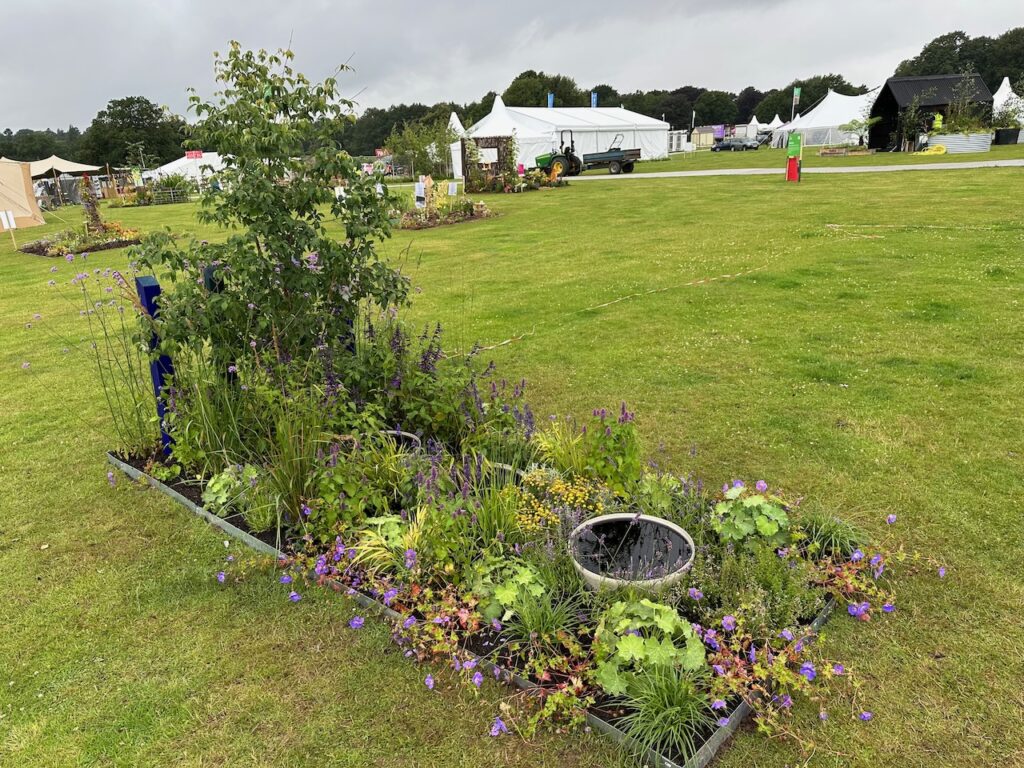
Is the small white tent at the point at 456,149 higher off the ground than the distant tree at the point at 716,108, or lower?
lower

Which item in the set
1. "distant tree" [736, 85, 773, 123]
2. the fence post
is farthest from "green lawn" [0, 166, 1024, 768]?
"distant tree" [736, 85, 773, 123]

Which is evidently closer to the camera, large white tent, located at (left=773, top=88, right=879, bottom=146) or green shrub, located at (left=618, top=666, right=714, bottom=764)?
green shrub, located at (left=618, top=666, right=714, bottom=764)

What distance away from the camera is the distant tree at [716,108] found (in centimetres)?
11819

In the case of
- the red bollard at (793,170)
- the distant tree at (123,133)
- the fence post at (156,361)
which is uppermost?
the distant tree at (123,133)

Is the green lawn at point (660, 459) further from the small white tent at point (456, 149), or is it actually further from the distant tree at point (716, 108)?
the distant tree at point (716, 108)

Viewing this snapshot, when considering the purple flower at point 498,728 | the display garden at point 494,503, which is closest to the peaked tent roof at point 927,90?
the display garden at point 494,503

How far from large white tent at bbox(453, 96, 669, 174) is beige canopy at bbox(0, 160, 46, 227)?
742 inches

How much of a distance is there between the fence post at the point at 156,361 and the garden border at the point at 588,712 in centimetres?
40

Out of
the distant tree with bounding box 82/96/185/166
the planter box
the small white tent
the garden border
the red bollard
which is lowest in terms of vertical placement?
the garden border

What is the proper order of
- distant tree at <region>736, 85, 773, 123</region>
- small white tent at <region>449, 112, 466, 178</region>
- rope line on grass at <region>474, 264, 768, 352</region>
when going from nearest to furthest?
rope line on grass at <region>474, 264, 768, 352</region>, small white tent at <region>449, 112, 466, 178</region>, distant tree at <region>736, 85, 773, 123</region>

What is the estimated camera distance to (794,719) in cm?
225

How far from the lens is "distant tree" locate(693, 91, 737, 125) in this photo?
11819cm

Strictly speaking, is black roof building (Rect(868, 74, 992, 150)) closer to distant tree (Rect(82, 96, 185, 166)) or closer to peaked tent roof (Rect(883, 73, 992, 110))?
peaked tent roof (Rect(883, 73, 992, 110))

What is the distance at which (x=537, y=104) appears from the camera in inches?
Result: 3159
